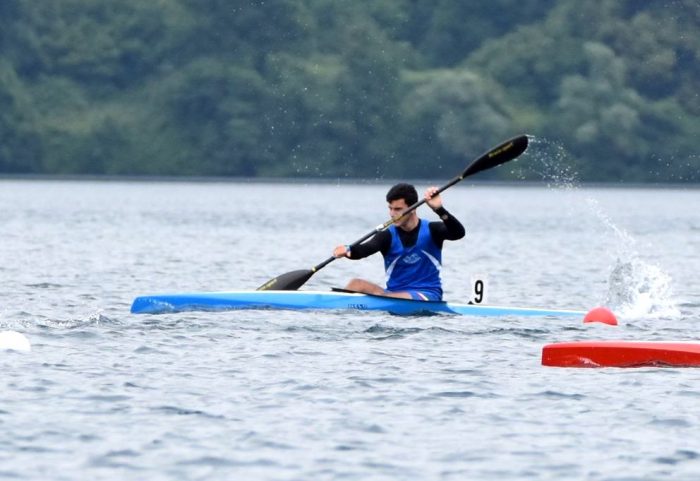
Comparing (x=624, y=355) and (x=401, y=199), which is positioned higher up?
(x=401, y=199)

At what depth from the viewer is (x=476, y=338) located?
1711 cm

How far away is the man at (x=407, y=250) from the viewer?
1805cm

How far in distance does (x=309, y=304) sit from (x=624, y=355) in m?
4.85

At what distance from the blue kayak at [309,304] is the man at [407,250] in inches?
5.4

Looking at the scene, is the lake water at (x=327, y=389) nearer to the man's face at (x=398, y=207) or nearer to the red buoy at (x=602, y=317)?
the red buoy at (x=602, y=317)

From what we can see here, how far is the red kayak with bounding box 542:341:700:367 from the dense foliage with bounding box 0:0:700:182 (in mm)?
81396

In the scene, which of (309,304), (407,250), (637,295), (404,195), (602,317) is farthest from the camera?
(637,295)

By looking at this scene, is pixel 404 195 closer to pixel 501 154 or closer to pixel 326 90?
pixel 501 154

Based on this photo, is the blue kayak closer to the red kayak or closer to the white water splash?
the white water splash

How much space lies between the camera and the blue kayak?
60.7ft

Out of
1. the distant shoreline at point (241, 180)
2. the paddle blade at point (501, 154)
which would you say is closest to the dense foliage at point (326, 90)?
the distant shoreline at point (241, 180)

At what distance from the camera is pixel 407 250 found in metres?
18.3

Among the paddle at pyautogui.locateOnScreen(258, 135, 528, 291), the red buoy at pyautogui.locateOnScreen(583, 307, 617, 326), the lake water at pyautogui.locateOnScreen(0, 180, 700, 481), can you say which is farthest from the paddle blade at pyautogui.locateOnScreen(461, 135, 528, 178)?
the red buoy at pyautogui.locateOnScreen(583, 307, 617, 326)


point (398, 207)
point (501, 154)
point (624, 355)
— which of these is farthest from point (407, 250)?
point (624, 355)
